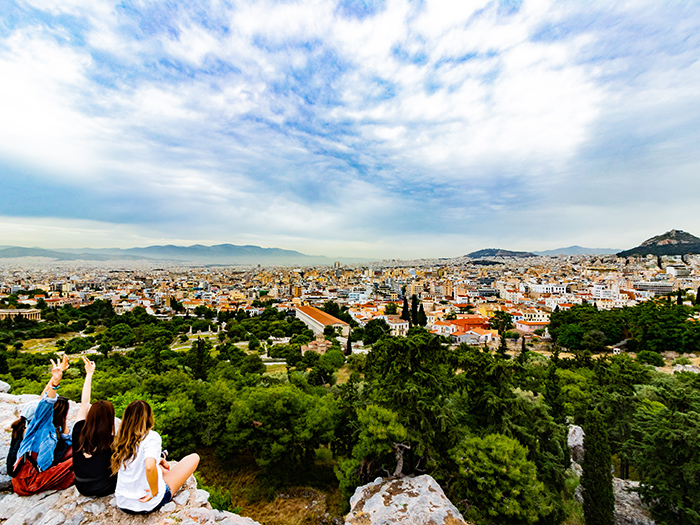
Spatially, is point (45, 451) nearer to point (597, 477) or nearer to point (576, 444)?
point (597, 477)

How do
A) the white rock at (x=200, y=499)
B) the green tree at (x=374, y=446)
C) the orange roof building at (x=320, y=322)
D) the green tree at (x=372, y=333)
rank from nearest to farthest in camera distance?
the white rock at (x=200, y=499) < the green tree at (x=374, y=446) < the green tree at (x=372, y=333) < the orange roof building at (x=320, y=322)

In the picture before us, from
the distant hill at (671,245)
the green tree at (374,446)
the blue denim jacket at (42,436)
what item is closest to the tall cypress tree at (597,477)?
the green tree at (374,446)

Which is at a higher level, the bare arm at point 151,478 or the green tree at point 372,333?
the bare arm at point 151,478

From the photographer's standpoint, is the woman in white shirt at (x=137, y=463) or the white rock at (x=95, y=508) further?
the white rock at (x=95, y=508)

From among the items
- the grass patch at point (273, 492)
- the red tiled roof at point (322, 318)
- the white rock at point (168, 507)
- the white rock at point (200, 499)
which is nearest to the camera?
the white rock at point (168, 507)

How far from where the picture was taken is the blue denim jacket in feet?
11.3

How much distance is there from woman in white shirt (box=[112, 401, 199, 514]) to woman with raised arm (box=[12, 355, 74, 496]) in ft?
2.50

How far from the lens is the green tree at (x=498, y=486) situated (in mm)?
7047

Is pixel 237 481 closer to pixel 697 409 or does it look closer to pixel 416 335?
pixel 416 335

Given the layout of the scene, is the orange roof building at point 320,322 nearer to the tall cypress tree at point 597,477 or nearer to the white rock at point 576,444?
the white rock at point 576,444

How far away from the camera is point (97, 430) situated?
3.32 meters

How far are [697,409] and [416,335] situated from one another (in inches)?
353

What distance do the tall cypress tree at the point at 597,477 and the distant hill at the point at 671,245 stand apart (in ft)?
543

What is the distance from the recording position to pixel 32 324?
42250mm
